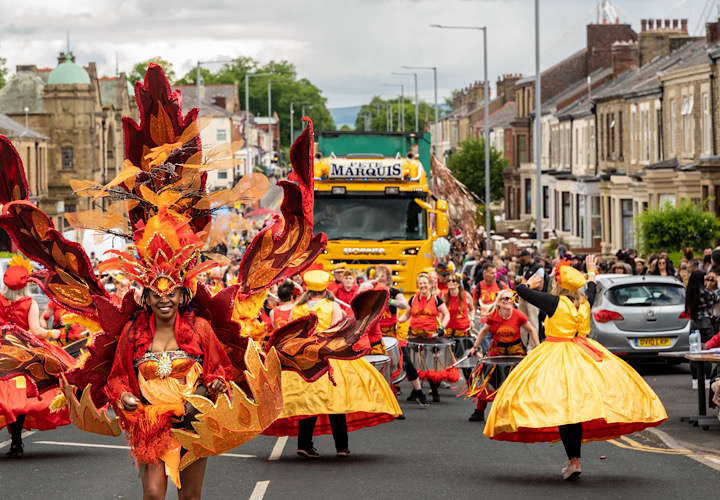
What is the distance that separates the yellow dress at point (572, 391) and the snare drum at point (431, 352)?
18.6ft

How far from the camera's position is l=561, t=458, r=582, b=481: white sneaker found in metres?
10.7

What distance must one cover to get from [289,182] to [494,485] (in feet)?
12.3

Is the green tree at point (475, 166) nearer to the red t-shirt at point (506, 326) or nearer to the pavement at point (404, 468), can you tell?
the red t-shirt at point (506, 326)

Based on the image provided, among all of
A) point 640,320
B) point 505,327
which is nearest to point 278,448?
point 505,327

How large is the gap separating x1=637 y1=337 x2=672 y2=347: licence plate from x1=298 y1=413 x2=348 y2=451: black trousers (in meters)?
8.61

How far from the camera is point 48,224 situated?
8.17m

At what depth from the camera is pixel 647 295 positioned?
19750mm

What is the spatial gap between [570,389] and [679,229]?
2128 cm

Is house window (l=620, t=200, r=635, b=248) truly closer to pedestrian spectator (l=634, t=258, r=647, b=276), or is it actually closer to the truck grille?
pedestrian spectator (l=634, t=258, r=647, b=276)

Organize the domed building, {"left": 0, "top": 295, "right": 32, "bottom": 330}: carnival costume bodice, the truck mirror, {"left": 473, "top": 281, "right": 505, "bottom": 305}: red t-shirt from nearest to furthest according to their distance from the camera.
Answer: {"left": 0, "top": 295, "right": 32, "bottom": 330}: carnival costume bodice → {"left": 473, "top": 281, "right": 505, "bottom": 305}: red t-shirt → the truck mirror → the domed building

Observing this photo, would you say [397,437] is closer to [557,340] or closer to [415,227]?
[557,340]

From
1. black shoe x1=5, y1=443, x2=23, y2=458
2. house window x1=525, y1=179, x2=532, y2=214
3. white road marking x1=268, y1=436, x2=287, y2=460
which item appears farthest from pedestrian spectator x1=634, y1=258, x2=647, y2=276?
house window x1=525, y1=179, x2=532, y2=214

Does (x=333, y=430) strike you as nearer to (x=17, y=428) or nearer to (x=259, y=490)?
(x=259, y=490)

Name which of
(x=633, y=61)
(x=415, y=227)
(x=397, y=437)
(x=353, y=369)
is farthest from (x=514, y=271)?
(x=633, y=61)
